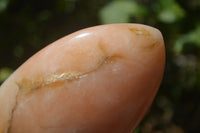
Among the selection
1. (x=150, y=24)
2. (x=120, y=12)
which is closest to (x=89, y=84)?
(x=120, y=12)

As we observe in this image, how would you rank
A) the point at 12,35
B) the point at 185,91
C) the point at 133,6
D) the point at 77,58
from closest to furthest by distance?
the point at 77,58
the point at 133,6
the point at 185,91
the point at 12,35

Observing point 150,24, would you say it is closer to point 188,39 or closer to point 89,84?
point 188,39

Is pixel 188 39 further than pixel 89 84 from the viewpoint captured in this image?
Yes

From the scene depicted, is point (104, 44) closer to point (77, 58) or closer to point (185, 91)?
point (77, 58)

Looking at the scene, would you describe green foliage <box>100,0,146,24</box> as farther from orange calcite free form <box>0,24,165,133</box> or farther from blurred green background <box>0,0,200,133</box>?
orange calcite free form <box>0,24,165,133</box>

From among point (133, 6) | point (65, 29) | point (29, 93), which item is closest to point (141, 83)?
point (29, 93)

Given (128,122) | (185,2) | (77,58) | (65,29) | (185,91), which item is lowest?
(185,91)

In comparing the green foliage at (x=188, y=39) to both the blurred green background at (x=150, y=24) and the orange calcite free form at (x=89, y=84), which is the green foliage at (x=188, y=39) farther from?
the orange calcite free form at (x=89, y=84)
